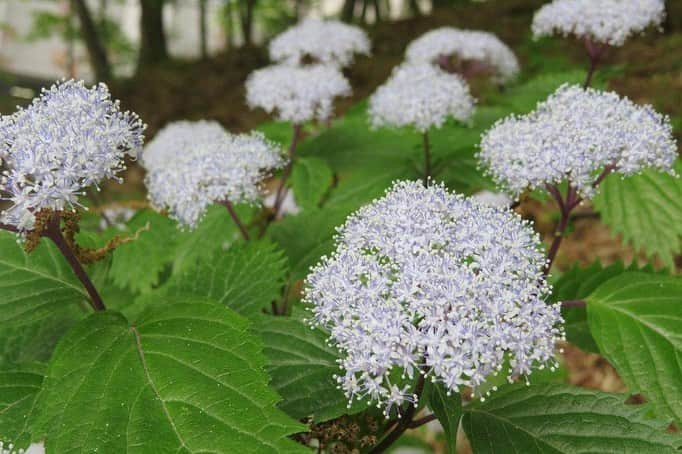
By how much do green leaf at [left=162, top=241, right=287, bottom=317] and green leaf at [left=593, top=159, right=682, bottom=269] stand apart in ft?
3.48

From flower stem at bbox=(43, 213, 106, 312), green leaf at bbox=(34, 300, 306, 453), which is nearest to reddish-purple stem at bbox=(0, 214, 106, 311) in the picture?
flower stem at bbox=(43, 213, 106, 312)

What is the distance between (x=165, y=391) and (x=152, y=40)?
42.3 ft

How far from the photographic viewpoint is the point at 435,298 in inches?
38.5

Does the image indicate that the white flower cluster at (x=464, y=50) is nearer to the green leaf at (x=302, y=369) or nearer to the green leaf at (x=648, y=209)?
the green leaf at (x=648, y=209)

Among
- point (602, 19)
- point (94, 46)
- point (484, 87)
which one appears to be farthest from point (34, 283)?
point (94, 46)

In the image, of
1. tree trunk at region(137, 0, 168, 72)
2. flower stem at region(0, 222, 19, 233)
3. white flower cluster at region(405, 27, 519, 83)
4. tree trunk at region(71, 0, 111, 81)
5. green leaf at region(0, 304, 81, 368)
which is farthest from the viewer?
tree trunk at region(137, 0, 168, 72)

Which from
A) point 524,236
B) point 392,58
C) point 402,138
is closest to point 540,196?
point 524,236

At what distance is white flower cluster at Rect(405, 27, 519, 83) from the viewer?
2.59 m

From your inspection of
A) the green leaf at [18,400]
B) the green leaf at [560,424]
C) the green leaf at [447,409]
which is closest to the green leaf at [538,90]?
the green leaf at [560,424]

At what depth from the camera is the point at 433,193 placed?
3.89ft

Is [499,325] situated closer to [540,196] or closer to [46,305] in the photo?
[540,196]

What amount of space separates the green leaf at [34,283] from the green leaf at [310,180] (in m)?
0.78

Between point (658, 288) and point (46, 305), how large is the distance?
1304mm

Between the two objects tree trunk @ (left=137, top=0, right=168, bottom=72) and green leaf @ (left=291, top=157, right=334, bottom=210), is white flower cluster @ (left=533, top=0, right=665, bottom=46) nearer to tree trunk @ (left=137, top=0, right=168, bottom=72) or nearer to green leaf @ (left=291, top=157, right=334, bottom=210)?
green leaf @ (left=291, top=157, right=334, bottom=210)
